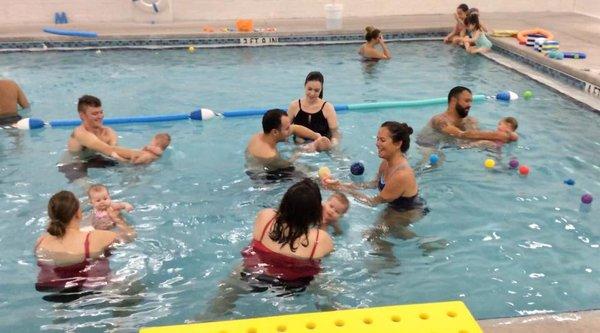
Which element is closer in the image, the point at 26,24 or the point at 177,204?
the point at 177,204

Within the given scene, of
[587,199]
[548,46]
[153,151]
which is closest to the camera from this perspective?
[587,199]

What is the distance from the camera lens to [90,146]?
601 cm

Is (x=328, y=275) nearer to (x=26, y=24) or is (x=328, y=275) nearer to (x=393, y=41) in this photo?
(x=393, y=41)

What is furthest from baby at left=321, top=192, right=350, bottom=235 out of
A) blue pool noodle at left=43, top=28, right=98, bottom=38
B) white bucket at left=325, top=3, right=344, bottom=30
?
blue pool noodle at left=43, top=28, right=98, bottom=38

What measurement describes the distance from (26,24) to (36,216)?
37.7ft

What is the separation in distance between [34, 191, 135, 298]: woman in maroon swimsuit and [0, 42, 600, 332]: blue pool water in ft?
0.45

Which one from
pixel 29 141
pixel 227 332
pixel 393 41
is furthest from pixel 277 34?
pixel 227 332

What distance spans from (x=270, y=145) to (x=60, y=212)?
99.8 inches

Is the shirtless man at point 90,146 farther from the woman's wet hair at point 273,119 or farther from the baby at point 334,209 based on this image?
the baby at point 334,209

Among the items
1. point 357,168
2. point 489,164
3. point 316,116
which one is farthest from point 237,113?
point 489,164

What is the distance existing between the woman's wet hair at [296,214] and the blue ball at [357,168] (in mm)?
2293

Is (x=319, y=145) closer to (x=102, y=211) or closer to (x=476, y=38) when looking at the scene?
(x=102, y=211)

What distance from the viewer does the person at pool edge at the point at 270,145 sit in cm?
557

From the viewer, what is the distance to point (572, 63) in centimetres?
971
